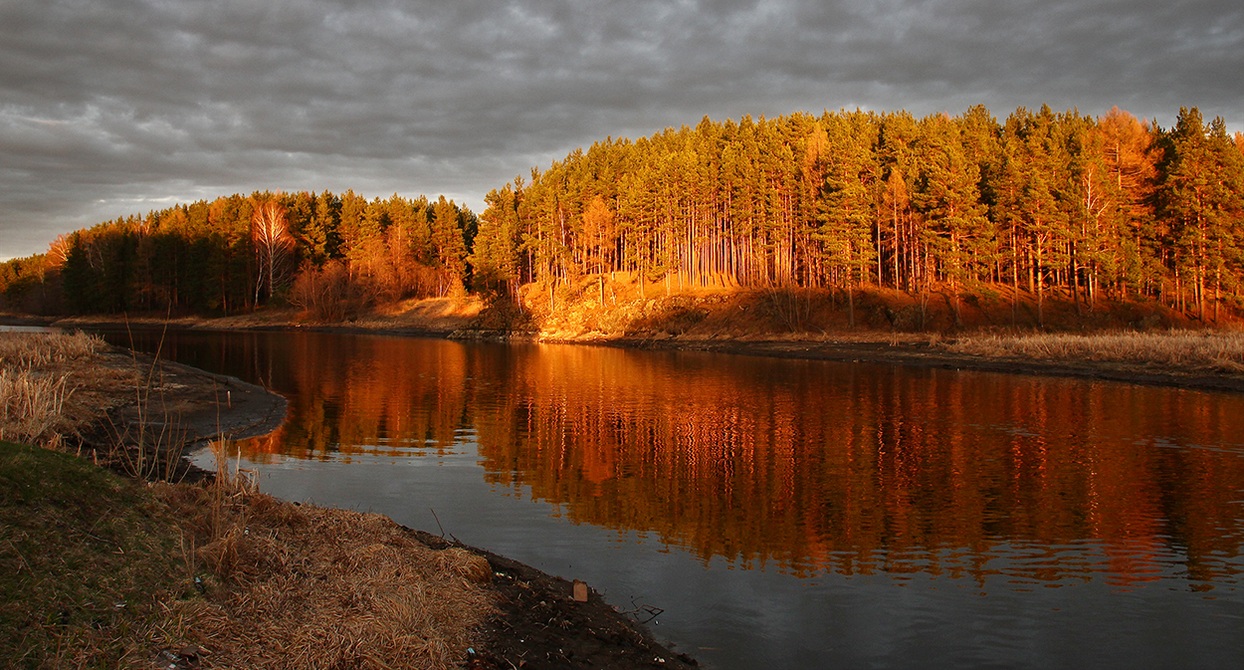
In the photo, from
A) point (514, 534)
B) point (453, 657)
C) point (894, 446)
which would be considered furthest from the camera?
point (894, 446)

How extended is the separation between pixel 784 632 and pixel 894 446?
1448 cm

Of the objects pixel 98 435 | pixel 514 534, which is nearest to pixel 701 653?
pixel 514 534

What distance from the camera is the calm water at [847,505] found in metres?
9.89

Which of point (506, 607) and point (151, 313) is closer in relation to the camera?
point (506, 607)

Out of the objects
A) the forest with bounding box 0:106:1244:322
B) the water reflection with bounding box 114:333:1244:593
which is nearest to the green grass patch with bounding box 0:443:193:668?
the water reflection with bounding box 114:333:1244:593

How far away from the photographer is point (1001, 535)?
46.1 feet

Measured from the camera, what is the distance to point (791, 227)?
83.4m

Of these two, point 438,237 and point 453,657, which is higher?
point 438,237

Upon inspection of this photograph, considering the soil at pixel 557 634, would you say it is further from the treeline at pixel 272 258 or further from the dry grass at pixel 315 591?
the treeline at pixel 272 258

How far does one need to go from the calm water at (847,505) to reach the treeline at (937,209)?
38756 millimetres

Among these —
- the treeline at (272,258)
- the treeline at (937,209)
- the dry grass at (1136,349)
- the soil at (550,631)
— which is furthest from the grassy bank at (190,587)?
the treeline at (272,258)

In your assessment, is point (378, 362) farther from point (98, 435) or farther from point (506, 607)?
point (506, 607)

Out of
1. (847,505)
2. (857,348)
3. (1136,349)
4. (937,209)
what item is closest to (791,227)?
(937,209)

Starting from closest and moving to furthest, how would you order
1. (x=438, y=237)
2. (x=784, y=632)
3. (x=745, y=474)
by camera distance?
1. (x=784, y=632)
2. (x=745, y=474)
3. (x=438, y=237)
